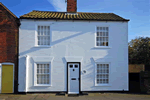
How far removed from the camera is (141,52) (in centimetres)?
2103

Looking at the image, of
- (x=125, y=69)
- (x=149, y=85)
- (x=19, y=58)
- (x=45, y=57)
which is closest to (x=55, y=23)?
(x=45, y=57)

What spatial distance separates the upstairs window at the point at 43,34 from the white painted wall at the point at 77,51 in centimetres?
37

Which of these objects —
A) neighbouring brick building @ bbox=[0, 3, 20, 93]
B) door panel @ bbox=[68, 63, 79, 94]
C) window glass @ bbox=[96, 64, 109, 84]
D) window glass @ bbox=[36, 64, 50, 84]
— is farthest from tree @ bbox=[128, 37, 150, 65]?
neighbouring brick building @ bbox=[0, 3, 20, 93]

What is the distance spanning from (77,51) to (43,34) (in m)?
3.06

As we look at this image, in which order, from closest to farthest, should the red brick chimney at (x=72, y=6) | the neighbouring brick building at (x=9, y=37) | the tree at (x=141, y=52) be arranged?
the neighbouring brick building at (x=9, y=37) < the red brick chimney at (x=72, y=6) < the tree at (x=141, y=52)

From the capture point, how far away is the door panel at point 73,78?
10172mm

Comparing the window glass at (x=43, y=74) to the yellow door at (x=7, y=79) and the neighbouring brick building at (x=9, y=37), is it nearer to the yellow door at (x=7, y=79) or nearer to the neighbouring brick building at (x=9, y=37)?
the neighbouring brick building at (x=9, y=37)

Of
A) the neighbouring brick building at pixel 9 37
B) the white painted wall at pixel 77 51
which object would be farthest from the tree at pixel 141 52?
the neighbouring brick building at pixel 9 37

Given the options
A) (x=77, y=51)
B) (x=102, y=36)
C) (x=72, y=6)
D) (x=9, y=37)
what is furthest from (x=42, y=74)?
(x=72, y=6)

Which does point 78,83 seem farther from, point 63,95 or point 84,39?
point 84,39

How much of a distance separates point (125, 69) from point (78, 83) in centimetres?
397

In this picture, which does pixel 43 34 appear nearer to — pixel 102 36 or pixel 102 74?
pixel 102 36

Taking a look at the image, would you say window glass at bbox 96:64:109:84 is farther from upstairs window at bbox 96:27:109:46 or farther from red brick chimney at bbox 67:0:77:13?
red brick chimney at bbox 67:0:77:13

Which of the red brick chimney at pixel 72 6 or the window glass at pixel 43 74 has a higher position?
the red brick chimney at pixel 72 6
